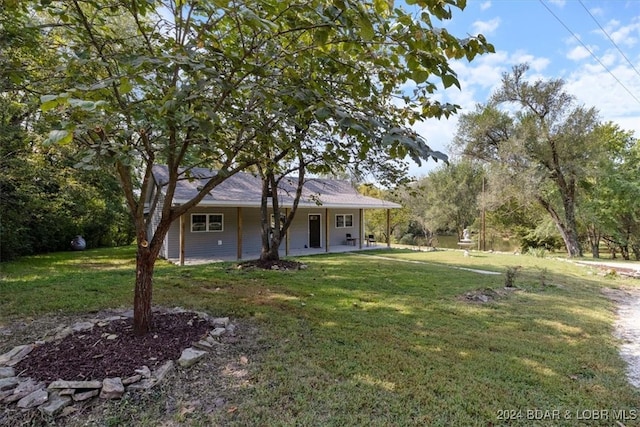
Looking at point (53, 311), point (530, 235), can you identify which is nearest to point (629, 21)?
point (53, 311)

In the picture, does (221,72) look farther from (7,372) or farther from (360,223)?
(360,223)

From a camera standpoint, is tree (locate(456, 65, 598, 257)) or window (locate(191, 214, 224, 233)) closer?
window (locate(191, 214, 224, 233))

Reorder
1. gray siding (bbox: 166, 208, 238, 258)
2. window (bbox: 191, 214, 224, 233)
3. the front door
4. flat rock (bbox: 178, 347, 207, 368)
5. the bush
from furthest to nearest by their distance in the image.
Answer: the bush
the front door
window (bbox: 191, 214, 224, 233)
gray siding (bbox: 166, 208, 238, 258)
flat rock (bbox: 178, 347, 207, 368)

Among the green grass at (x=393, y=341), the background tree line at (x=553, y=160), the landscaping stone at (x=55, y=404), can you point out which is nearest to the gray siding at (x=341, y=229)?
the background tree line at (x=553, y=160)

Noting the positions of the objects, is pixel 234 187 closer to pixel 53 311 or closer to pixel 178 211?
pixel 53 311

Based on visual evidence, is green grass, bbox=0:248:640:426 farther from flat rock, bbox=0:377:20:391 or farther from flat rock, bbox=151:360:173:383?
flat rock, bbox=0:377:20:391

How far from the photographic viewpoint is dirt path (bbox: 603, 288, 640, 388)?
12.1ft

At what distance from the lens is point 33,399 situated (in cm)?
270

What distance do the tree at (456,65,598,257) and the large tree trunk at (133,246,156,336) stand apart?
18.0 m

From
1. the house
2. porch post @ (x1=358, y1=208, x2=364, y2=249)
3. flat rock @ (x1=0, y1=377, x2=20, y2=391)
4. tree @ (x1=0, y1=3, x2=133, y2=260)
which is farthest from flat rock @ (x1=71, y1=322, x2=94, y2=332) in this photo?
porch post @ (x1=358, y1=208, x2=364, y2=249)

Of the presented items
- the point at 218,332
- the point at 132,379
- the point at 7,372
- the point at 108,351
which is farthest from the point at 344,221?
the point at 7,372

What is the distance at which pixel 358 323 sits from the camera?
191 inches

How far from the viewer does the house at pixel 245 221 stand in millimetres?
12391

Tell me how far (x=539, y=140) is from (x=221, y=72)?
750 inches
